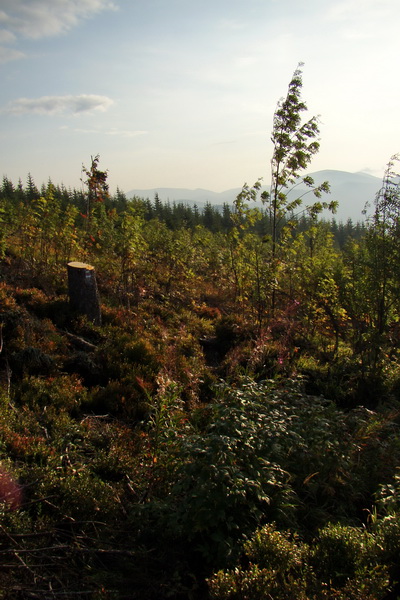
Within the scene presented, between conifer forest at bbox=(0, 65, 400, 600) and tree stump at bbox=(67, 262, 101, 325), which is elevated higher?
tree stump at bbox=(67, 262, 101, 325)

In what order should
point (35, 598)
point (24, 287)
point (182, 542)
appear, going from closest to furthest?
point (35, 598), point (182, 542), point (24, 287)

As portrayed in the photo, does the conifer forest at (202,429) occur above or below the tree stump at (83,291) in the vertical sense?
below

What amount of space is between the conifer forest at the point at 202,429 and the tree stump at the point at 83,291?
13cm

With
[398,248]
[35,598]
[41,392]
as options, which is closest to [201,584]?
[35,598]

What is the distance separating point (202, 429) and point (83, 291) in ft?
12.9

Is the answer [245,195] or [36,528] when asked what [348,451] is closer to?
[36,528]

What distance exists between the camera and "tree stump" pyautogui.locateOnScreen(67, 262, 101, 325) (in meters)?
7.36

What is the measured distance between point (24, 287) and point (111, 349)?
121 inches

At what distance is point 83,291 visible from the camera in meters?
7.36

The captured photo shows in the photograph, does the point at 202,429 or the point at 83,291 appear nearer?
the point at 202,429

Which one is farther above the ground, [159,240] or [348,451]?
[159,240]

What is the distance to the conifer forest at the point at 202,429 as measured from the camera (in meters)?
2.57

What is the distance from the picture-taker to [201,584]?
268 centimetres

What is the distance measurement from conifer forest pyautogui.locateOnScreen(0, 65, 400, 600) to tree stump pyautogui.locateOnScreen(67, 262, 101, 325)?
13 centimetres
